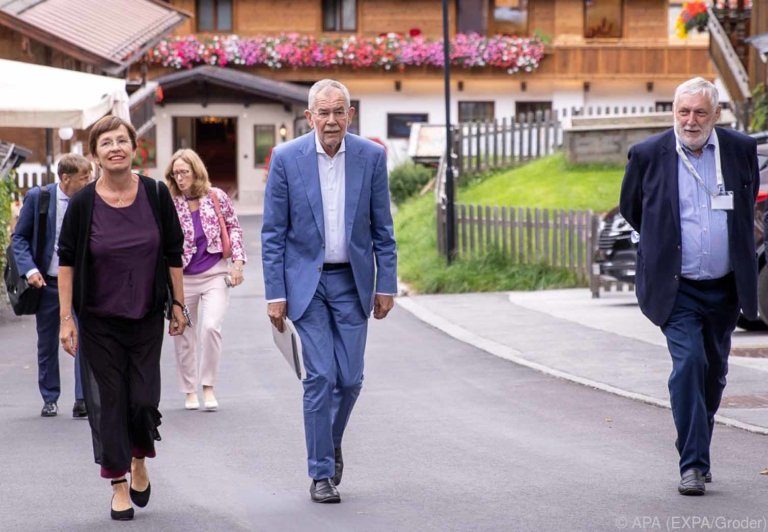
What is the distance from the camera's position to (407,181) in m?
35.2

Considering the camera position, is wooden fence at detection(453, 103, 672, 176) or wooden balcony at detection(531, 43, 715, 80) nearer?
wooden fence at detection(453, 103, 672, 176)

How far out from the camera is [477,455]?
28.6 feet

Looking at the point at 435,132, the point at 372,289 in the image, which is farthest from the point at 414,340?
the point at 435,132

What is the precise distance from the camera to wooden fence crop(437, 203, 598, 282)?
2006 centimetres

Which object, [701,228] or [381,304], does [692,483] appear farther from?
[381,304]

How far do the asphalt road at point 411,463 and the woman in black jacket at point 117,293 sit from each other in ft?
1.30

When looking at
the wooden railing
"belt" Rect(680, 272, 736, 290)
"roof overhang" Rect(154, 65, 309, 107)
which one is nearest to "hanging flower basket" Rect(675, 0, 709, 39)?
the wooden railing

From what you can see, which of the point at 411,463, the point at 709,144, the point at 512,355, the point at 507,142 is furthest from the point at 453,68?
the point at 709,144

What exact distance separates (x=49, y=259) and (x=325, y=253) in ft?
12.4

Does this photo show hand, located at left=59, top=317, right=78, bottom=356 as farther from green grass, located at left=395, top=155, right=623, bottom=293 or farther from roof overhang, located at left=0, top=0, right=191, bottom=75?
roof overhang, located at left=0, top=0, right=191, bottom=75

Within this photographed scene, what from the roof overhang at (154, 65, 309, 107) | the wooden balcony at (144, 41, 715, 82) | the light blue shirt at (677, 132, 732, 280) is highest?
the wooden balcony at (144, 41, 715, 82)

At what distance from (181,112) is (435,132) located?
1360 cm

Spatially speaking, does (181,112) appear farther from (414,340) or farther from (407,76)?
(414,340)

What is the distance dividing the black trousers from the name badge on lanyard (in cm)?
262
